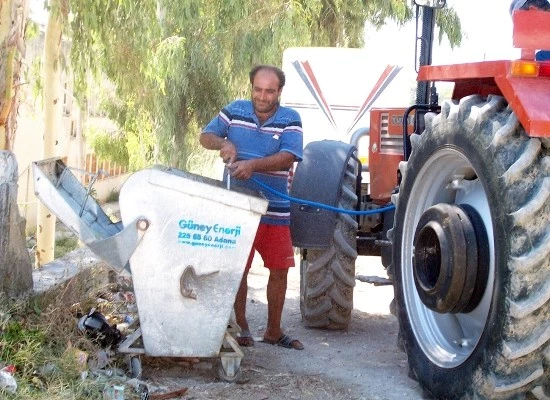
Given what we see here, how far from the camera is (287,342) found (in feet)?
18.4

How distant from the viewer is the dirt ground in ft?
14.9

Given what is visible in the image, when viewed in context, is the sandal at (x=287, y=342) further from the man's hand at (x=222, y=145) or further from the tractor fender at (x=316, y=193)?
the man's hand at (x=222, y=145)

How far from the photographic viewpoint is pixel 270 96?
208 inches

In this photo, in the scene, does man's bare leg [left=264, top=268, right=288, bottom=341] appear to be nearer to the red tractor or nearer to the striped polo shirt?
the striped polo shirt

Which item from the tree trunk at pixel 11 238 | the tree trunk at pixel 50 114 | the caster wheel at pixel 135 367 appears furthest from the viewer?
the tree trunk at pixel 50 114

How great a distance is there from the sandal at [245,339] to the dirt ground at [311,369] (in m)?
0.04

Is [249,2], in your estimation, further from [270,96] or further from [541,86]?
[541,86]

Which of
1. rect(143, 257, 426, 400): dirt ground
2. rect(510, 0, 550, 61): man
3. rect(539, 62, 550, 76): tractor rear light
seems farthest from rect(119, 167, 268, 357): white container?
rect(510, 0, 550, 61): man

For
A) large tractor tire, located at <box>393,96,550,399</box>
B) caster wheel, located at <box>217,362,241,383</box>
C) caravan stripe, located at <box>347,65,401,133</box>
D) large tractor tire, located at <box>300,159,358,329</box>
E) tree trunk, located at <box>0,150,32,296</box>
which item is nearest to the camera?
large tractor tire, located at <box>393,96,550,399</box>

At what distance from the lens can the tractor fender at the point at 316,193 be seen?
18.3 ft

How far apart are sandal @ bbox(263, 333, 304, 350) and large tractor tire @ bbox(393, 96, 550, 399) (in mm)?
1164

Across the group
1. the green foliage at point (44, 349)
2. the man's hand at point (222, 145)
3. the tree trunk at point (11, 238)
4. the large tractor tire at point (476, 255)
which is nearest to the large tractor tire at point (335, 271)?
the man's hand at point (222, 145)

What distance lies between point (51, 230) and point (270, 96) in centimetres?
408

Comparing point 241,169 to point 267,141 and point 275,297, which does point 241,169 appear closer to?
point 267,141
